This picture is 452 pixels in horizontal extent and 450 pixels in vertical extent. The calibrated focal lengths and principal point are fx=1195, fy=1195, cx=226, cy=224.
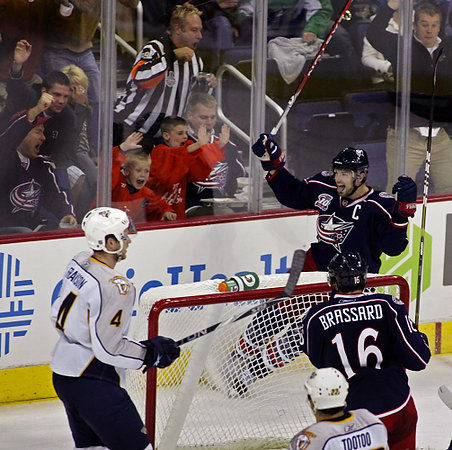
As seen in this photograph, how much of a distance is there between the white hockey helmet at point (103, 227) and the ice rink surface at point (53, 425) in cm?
145

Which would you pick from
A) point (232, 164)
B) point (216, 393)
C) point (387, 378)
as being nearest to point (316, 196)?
point (232, 164)

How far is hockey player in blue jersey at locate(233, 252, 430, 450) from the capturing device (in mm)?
4012

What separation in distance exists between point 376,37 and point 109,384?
3205mm

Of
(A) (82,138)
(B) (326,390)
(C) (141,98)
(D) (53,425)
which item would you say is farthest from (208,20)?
(B) (326,390)

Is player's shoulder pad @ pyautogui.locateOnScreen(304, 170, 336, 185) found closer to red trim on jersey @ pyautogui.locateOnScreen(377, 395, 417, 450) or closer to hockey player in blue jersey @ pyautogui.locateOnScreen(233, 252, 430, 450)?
hockey player in blue jersey @ pyautogui.locateOnScreen(233, 252, 430, 450)

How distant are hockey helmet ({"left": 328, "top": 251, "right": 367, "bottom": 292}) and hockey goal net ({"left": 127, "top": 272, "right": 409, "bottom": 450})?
0.77 m

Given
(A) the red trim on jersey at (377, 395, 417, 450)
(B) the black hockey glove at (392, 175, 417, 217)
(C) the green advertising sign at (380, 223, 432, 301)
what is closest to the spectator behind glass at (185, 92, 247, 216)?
(C) the green advertising sign at (380, 223, 432, 301)

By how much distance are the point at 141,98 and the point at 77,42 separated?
1.42 ft

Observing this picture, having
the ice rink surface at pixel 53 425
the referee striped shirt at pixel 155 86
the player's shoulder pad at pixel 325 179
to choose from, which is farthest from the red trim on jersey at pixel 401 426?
the referee striped shirt at pixel 155 86

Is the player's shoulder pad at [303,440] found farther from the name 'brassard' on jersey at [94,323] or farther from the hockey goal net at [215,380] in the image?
the hockey goal net at [215,380]

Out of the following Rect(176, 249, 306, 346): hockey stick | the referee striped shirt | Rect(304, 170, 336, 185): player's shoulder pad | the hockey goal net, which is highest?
the referee striped shirt

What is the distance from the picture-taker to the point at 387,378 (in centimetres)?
406

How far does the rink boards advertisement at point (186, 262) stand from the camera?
5.57 metres

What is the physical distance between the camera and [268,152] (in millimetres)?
5711
